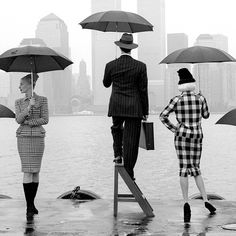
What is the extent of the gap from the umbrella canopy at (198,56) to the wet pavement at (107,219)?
2.31 meters

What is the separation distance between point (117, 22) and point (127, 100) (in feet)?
5.96

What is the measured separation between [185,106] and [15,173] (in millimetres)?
37782

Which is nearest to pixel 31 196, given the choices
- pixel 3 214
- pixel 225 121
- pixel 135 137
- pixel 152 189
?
pixel 3 214

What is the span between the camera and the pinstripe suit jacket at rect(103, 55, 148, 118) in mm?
8109

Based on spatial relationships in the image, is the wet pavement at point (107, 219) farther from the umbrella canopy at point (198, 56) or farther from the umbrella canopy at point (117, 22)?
the umbrella canopy at point (117, 22)

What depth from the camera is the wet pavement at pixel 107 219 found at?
7.18 meters

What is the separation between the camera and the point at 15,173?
4450 cm

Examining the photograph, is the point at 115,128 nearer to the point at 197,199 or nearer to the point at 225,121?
the point at 225,121

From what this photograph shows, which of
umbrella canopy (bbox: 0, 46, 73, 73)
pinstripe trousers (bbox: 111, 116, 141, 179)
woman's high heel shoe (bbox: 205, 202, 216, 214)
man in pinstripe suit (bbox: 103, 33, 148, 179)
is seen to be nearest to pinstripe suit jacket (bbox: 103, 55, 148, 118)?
man in pinstripe suit (bbox: 103, 33, 148, 179)

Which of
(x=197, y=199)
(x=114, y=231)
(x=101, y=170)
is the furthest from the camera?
(x=101, y=170)

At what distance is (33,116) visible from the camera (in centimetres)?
845

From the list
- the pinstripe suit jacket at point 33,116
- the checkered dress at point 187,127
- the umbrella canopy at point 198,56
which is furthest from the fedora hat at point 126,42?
the pinstripe suit jacket at point 33,116

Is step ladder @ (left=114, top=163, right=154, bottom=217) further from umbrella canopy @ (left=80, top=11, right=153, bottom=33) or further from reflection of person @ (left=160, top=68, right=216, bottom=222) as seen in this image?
umbrella canopy @ (left=80, top=11, right=153, bottom=33)

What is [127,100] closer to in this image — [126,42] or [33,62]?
[126,42]
